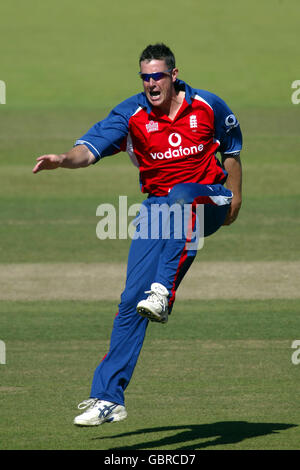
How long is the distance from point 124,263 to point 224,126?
6.83 meters

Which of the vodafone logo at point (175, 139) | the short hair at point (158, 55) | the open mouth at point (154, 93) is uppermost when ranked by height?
the short hair at point (158, 55)

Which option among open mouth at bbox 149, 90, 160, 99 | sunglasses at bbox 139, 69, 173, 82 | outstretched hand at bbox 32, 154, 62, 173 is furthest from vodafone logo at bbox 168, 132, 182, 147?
outstretched hand at bbox 32, 154, 62, 173

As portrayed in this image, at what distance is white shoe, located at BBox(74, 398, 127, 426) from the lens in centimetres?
643

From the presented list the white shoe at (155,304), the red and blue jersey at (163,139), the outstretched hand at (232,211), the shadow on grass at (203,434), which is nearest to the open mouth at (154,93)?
the red and blue jersey at (163,139)

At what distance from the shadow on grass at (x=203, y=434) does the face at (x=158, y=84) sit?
209cm

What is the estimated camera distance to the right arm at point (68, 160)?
238 inches

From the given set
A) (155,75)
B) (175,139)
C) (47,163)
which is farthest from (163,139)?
(47,163)

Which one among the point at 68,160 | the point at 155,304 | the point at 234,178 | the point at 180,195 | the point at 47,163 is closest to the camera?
the point at 47,163

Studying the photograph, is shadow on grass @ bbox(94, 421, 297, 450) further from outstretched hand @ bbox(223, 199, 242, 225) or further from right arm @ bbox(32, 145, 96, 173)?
right arm @ bbox(32, 145, 96, 173)

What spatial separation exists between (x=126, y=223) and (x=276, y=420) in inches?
411

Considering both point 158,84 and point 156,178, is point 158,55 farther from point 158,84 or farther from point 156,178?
point 156,178

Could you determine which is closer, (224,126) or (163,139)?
(163,139)

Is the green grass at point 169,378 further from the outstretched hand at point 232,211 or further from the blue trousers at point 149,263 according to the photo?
the outstretched hand at point 232,211

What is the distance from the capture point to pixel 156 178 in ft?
22.2
